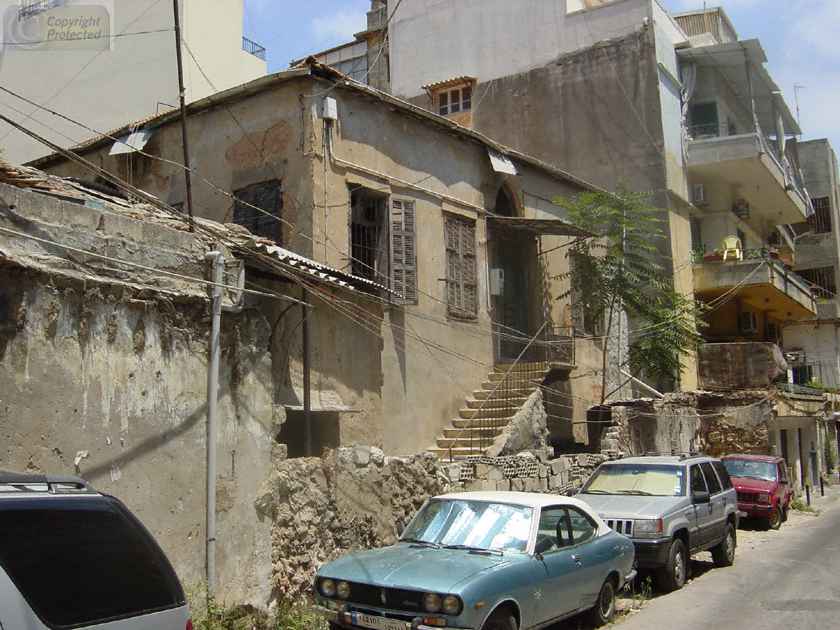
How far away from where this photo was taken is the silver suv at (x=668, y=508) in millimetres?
9891

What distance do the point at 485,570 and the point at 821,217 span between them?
126 feet

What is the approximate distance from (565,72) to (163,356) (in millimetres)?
20147

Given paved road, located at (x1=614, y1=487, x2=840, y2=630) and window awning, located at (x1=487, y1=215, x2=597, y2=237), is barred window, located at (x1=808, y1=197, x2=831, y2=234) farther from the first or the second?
paved road, located at (x1=614, y1=487, x2=840, y2=630)

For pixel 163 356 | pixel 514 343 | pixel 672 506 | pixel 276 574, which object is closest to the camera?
pixel 163 356

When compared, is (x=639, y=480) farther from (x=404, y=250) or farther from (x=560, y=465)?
(x=404, y=250)

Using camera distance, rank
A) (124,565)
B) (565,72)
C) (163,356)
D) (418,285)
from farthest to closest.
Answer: (565,72) → (418,285) → (163,356) → (124,565)

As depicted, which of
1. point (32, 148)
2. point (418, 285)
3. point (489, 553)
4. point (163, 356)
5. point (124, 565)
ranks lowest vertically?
point (489, 553)

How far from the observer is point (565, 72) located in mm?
24750

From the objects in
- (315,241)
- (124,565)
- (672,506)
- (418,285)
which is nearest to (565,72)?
(418,285)

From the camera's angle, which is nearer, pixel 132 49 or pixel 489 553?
pixel 489 553

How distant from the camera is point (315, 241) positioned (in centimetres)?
1321

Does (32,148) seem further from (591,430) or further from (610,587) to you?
(610,587)

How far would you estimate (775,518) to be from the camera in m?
16.9

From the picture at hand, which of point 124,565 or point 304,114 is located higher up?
point 304,114
